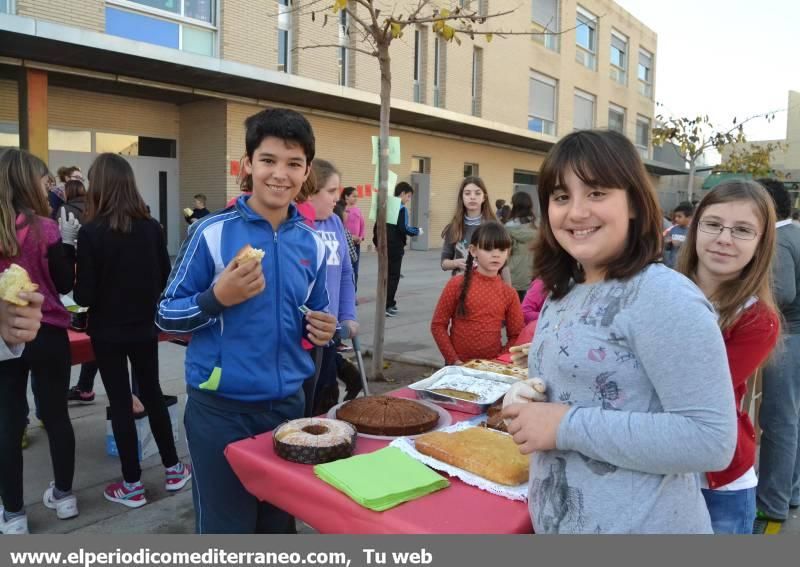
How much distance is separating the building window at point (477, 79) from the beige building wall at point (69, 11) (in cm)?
1357

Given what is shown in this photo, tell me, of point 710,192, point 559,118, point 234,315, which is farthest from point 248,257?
point 559,118

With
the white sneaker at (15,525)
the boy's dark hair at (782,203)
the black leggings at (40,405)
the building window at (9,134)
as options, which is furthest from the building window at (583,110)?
the white sneaker at (15,525)

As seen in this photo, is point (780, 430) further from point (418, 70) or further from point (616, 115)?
point (616, 115)

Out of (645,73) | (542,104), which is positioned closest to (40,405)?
(542,104)

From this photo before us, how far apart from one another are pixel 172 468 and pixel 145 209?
165 cm

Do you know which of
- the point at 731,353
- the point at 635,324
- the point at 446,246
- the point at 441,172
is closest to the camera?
the point at 635,324

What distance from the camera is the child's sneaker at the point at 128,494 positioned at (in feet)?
12.0

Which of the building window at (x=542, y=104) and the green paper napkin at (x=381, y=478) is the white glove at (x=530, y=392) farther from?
the building window at (x=542, y=104)

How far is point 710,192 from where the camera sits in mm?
2572

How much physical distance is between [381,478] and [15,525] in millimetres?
2497

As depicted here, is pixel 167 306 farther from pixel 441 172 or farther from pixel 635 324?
pixel 441 172

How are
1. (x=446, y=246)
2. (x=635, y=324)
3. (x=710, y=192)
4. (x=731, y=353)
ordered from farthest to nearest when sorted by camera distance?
(x=446, y=246) → (x=710, y=192) → (x=731, y=353) → (x=635, y=324)

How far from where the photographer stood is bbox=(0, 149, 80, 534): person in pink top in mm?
3164

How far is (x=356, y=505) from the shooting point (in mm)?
1731
